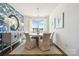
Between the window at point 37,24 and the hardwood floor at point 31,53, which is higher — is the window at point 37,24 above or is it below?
above

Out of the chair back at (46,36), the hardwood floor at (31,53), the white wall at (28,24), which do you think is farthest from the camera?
the chair back at (46,36)

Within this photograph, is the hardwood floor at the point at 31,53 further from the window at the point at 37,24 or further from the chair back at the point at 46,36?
the window at the point at 37,24

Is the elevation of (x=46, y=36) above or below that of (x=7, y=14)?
below

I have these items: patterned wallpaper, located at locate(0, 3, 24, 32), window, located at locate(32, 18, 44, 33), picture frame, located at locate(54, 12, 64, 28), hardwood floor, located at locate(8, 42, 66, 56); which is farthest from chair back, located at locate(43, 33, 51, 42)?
patterned wallpaper, located at locate(0, 3, 24, 32)

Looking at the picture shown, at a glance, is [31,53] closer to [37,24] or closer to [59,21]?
[37,24]

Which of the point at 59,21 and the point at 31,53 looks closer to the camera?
the point at 31,53

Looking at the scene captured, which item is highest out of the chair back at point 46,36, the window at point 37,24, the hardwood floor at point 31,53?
the window at point 37,24

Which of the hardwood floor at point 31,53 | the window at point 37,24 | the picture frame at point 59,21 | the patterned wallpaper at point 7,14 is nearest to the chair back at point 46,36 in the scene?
the hardwood floor at point 31,53

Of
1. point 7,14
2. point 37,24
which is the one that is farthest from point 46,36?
point 7,14

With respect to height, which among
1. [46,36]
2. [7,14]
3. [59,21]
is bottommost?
[46,36]

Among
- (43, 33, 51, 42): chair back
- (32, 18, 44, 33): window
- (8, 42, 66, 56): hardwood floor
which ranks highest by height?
(32, 18, 44, 33): window

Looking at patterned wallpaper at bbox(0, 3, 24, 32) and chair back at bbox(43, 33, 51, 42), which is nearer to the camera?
patterned wallpaper at bbox(0, 3, 24, 32)

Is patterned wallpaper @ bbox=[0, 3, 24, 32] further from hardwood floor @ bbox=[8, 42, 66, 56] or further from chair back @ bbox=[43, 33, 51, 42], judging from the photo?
chair back @ bbox=[43, 33, 51, 42]

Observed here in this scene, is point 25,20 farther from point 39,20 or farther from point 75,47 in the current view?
point 75,47
